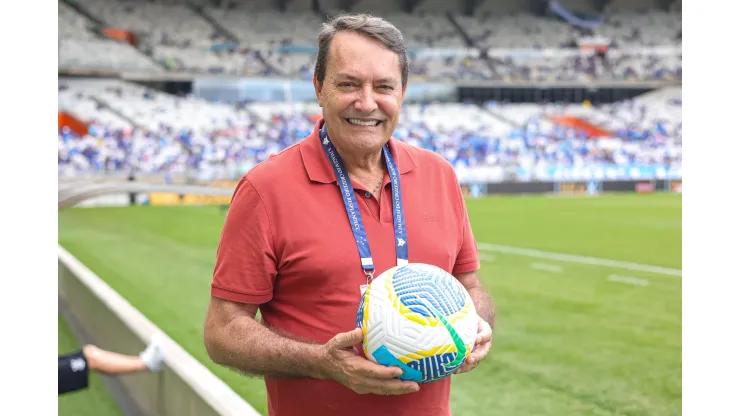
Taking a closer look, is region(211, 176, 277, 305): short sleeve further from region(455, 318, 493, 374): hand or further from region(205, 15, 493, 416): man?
region(455, 318, 493, 374): hand

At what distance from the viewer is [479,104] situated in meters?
50.7

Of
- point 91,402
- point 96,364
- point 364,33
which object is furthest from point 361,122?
point 91,402

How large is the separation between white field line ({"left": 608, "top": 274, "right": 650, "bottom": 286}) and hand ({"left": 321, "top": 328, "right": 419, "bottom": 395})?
8560 millimetres

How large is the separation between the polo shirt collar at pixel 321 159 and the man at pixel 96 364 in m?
2.58

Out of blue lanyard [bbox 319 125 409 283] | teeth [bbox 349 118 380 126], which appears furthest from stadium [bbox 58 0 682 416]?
blue lanyard [bbox 319 125 409 283]

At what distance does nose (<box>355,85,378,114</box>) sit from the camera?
6.99 feet

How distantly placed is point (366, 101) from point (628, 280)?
28.9ft

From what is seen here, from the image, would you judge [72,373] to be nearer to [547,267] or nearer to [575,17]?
[547,267]

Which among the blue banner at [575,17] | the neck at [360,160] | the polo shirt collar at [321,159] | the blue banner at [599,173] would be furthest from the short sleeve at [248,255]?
the blue banner at [575,17]

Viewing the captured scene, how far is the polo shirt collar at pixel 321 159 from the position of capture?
87.1 inches

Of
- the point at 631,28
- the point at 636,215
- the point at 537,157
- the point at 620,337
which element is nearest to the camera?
the point at 620,337

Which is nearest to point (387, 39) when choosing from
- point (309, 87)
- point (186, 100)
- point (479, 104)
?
point (186, 100)

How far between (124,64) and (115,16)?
228 inches
